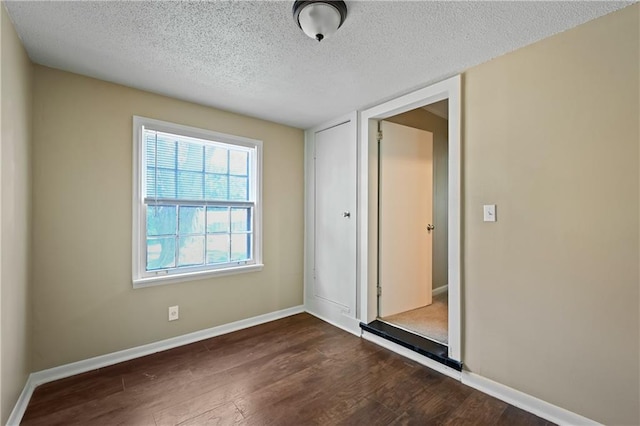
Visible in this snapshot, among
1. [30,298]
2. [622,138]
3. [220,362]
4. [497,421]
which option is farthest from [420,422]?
[30,298]

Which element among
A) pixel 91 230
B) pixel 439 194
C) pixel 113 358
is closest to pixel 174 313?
pixel 113 358

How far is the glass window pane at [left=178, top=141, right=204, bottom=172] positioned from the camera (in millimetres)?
2867

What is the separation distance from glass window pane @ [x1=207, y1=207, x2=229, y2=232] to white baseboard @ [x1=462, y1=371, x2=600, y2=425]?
2539 mm

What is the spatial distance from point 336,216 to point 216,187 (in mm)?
1338

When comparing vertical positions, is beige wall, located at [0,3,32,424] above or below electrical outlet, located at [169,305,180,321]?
above

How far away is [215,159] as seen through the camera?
310cm

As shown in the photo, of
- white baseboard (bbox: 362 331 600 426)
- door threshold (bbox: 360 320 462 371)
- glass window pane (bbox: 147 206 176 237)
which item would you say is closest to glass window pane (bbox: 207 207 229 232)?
glass window pane (bbox: 147 206 176 237)

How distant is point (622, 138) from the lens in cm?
158

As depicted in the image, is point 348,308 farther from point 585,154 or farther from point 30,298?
point 30,298

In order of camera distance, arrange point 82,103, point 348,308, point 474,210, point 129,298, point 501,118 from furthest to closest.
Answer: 1. point 348,308
2. point 129,298
3. point 82,103
4. point 474,210
5. point 501,118

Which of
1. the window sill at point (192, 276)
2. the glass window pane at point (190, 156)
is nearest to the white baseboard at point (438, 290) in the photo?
the window sill at point (192, 276)

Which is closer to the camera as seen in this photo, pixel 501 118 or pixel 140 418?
pixel 140 418

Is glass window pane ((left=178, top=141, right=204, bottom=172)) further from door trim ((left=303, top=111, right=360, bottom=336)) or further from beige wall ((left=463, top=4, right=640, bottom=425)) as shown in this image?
beige wall ((left=463, top=4, right=640, bottom=425))

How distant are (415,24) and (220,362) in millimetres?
2830
